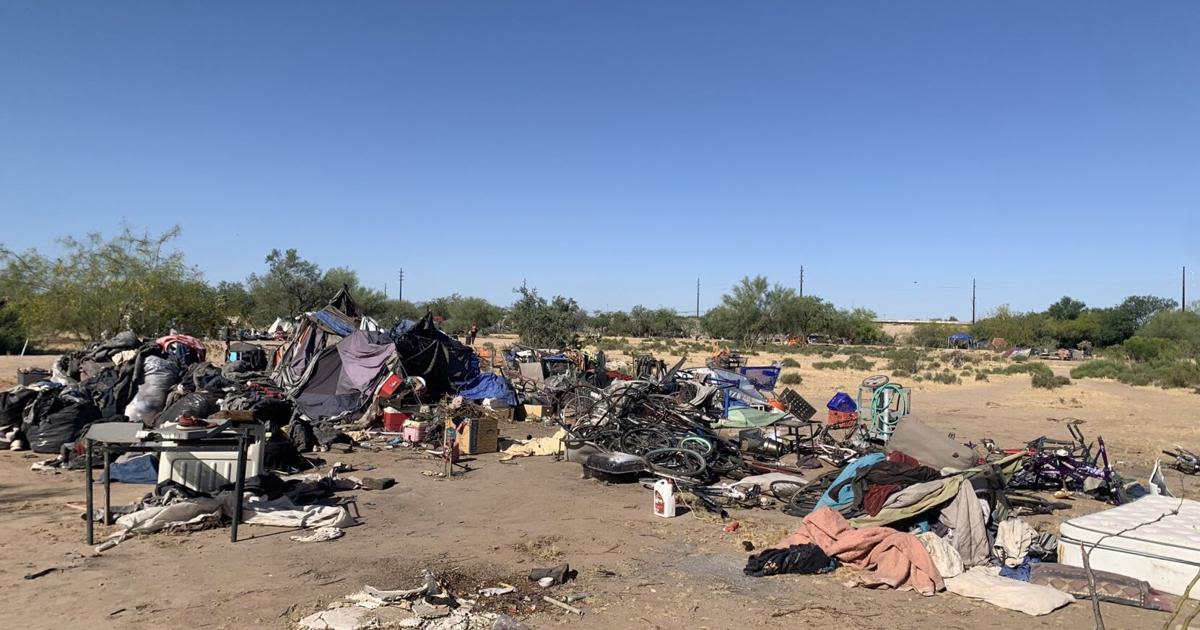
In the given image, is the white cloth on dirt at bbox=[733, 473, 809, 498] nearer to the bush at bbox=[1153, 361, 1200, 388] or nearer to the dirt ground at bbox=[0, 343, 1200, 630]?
the dirt ground at bbox=[0, 343, 1200, 630]

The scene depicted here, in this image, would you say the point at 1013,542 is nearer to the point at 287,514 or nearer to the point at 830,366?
the point at 287,514

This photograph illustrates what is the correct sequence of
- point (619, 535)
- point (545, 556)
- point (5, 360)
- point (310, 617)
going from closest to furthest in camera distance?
point (310, 617)
point (545, 556)
point (619, 535)
point (5, 360)

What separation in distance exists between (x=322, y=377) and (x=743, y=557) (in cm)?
1280

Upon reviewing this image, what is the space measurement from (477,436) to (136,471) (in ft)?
16.4

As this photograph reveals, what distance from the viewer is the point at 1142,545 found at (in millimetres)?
6613

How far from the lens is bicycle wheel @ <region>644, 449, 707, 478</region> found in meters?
10.4

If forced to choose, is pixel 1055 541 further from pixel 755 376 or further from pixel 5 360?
pixel 5 360

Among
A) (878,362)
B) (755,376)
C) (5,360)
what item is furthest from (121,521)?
(878,362)

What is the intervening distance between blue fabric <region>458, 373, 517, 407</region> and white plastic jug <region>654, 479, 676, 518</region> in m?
8.61

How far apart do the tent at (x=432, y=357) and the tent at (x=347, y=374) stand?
42 centimetres

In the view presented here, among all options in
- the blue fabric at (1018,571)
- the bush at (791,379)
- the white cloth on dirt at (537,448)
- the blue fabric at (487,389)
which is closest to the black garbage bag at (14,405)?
the white cloth on dirt at (537,448)

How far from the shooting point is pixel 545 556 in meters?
7.18

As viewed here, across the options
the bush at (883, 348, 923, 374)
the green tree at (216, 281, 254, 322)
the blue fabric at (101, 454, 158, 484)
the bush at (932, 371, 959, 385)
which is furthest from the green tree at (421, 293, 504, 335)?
the blue fabric at (101, 454, 158, 484)

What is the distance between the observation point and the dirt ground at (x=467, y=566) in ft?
18.5
